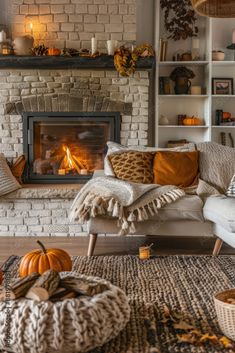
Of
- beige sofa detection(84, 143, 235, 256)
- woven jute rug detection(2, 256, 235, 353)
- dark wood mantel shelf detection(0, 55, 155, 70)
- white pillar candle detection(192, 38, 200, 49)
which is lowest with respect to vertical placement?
woven jute rug detection(2, 256, 235, 353)

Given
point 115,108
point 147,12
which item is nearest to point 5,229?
point 115,108

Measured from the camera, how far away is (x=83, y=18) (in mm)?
5723

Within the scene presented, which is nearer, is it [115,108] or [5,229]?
[5,229]

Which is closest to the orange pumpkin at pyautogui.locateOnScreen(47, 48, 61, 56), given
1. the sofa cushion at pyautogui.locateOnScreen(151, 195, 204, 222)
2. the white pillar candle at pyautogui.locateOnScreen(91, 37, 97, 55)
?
the white pillar candle at pyautogui.locateOnScreen(91, 37, 97, 55)

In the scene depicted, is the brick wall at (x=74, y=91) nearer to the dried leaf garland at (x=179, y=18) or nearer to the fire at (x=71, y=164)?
the fire at (x=71, y=164)

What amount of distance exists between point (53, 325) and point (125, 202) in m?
2.09

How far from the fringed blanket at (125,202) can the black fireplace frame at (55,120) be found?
5.08 ft

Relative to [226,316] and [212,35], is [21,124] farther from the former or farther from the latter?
[226,316]

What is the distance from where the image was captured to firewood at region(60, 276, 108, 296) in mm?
2088

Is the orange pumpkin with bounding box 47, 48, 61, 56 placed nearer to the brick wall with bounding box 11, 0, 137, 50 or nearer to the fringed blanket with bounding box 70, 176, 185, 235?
the brick wall with bounding box 11, 0, 137, 50

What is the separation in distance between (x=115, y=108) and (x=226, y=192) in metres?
1.82

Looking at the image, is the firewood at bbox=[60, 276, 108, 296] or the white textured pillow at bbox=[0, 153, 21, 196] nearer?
the firewood at bbox=[60, 276, 108, 296]

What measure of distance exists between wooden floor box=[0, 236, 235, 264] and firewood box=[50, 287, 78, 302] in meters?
1.98

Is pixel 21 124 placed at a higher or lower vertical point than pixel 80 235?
higher
